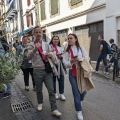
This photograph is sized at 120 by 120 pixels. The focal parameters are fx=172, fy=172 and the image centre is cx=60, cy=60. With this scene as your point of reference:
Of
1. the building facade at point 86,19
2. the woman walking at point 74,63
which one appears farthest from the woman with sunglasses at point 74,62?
the building facade at point 86,19

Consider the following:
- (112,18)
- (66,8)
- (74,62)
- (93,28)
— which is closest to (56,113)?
(74,62)

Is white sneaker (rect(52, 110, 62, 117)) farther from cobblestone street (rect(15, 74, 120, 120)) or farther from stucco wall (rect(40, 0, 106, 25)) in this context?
stucco wall (rect(40, 0, 106, 25))

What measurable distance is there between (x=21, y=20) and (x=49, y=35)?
1301 centimetres

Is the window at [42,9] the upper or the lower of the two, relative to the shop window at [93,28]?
upper

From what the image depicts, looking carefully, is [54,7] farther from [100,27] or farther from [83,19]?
[100,27]

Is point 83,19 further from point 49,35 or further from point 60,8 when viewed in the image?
point 49,35

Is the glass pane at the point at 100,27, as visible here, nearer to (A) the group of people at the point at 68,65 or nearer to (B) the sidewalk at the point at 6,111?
(A) the group of people at the point at 68,65

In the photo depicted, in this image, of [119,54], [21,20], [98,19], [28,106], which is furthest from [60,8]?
[21,20]

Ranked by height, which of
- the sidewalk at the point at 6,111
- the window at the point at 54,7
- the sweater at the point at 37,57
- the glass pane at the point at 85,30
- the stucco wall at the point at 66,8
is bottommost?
the sidewalk at the point at 6,111

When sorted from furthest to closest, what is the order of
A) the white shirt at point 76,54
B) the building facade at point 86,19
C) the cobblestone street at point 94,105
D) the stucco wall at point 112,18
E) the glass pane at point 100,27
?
1. the glass pane at point 100,27
2. the building facade at point 86,19
3. the stucco wall at point 112,18
4. the cobblestone street at point 94,105
5. the white shirt at point 76,54

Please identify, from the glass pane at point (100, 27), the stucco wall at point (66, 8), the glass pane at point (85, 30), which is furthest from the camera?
the glass pane at point (85, 30)

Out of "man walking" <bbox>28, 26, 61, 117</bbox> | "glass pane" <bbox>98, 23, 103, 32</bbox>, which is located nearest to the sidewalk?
"man walking" <bbox>28, 26, 61, 117</bbox>

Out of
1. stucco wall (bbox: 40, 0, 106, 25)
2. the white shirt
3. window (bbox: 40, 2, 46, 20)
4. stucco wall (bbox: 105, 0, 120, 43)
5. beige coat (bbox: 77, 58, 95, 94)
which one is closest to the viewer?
beige coat (bbox: 77, 58, 95, 94)

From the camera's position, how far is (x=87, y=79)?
3508mm
